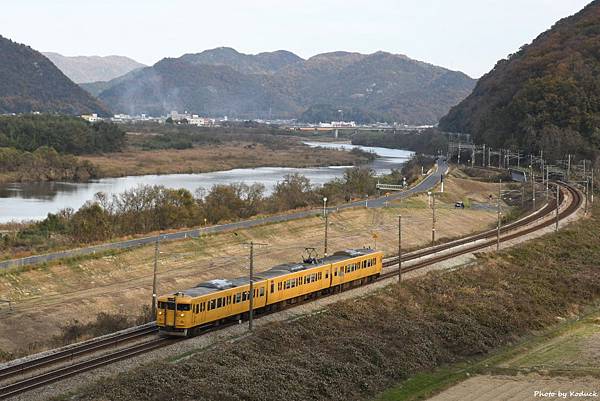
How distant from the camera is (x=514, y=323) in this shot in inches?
1348

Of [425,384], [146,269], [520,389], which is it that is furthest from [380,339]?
[146,269]

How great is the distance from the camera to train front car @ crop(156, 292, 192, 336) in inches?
998

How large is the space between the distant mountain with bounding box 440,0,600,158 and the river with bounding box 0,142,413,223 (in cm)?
1838

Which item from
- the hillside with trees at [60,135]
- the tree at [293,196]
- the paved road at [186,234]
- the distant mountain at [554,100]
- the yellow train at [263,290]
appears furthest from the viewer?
the hillside with trees at [60,135]

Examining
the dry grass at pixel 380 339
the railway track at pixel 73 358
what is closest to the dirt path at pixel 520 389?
the dry grass at pixel 380 339

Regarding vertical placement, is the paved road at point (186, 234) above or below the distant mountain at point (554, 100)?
below

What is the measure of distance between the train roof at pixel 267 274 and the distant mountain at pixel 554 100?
64972mm

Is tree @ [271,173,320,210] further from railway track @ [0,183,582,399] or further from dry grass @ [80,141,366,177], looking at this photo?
dry grass @ [80,141,366,177]

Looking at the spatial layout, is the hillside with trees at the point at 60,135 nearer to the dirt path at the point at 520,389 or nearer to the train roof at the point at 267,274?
the train roof at the point at 267,274

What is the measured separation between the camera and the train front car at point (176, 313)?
25.3 metres

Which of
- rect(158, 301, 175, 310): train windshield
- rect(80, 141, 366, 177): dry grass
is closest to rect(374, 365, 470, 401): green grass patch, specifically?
rect(158, 301, 175, 310): train windshield

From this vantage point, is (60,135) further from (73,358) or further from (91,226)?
(73,358)

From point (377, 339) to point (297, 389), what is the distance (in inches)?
244

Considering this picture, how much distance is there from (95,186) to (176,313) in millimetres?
70578
